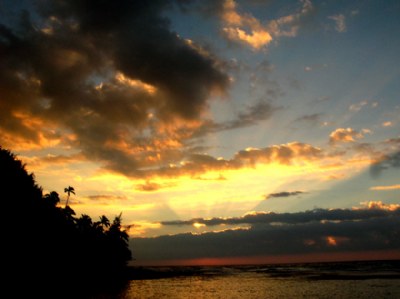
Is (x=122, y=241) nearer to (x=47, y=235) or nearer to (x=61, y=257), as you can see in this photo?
(x=61, y=257)

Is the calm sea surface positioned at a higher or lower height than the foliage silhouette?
lower

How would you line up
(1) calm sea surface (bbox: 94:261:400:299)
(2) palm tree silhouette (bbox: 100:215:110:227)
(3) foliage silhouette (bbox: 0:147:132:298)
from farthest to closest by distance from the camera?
(2) palm tree silhouette (bbox: 100:215:110:227) → (1) calm sea surface (bbox: 94:261:400:299) → (3) foliage silhouette (bbox: 0:147:132:298)

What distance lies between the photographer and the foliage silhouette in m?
46.8

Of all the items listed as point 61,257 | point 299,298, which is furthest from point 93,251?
point 299,298

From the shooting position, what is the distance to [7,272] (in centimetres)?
4450

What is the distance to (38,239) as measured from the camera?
53.5m

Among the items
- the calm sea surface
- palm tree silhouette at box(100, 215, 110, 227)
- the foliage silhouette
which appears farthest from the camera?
palm tree silhouette at box(100, 215, 110, 227)

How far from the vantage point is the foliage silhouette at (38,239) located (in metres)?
46.8

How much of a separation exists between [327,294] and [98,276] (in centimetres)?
6089

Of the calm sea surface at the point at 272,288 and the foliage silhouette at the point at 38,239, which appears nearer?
the foliage silhouette at the point at 38,239

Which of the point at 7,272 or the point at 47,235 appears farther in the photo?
the point at 47,235

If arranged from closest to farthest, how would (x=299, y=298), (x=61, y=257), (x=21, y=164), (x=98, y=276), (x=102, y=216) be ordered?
(x=299, y=298)
(x=21, y=164)
(x=61, y=257)
(x=98, y=276)
(x=102, y=216)

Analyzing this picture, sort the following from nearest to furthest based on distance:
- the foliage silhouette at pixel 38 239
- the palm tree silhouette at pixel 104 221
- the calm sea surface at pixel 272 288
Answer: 1. the foliage silhouette at pixel 38 239
2. the calm sea surface at pixel 272 288
3. the palm tree silhouette at pixel 104 221

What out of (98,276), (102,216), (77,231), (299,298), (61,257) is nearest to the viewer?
(299,298)
